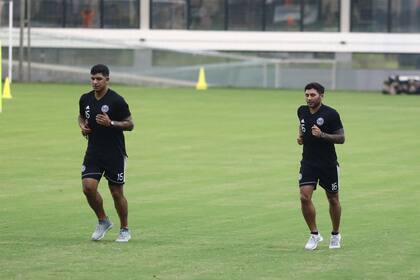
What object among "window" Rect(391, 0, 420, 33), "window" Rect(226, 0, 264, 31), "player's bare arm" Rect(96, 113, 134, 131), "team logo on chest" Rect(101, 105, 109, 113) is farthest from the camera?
"window" Rect(226, 0, 264, 31)

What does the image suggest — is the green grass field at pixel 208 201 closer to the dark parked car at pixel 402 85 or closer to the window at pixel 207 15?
the dark parked car at pixel 402 85

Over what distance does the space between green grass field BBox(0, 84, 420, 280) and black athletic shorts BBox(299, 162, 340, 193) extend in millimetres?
714

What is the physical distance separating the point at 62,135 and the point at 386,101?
2069 cm

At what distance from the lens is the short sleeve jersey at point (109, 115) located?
15.5 metres

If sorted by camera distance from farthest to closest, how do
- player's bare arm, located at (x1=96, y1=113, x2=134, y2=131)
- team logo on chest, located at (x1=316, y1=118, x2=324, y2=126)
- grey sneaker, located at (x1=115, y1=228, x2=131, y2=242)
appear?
grey sneaker, located at (x1=115, y1=228, x2=131, y2=242) → player's bare arm, located at (x1=96, y1=113, x2=134, y2=131) → team logo on chest, located at (x1=316, y1=118, x2=324, y2=126)

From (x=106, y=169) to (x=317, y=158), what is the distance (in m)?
2.36

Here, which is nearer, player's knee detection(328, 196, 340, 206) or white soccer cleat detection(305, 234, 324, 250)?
white soccer cleat detection(305, 234, 324, 250)

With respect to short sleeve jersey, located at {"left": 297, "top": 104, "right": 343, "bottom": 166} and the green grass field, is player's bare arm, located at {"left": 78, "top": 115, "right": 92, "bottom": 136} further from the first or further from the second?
short sleeve jersey, located at {"left": 297, "top": 104, "right": 343, "bottom": 166}

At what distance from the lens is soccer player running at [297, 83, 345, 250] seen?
15.0 m

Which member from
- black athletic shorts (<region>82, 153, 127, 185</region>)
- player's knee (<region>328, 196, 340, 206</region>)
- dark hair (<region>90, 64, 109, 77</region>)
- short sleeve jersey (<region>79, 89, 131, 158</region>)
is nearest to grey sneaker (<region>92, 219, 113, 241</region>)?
black athletic shorts (<region>82, 153, 127, 185</region>)

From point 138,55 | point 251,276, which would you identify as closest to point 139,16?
point 138,55

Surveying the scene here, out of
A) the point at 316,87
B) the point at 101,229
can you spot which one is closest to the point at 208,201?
the point at 101,229

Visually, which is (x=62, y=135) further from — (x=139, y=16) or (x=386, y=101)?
(x=139, y=16)

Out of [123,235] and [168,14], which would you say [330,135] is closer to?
[123,235]
